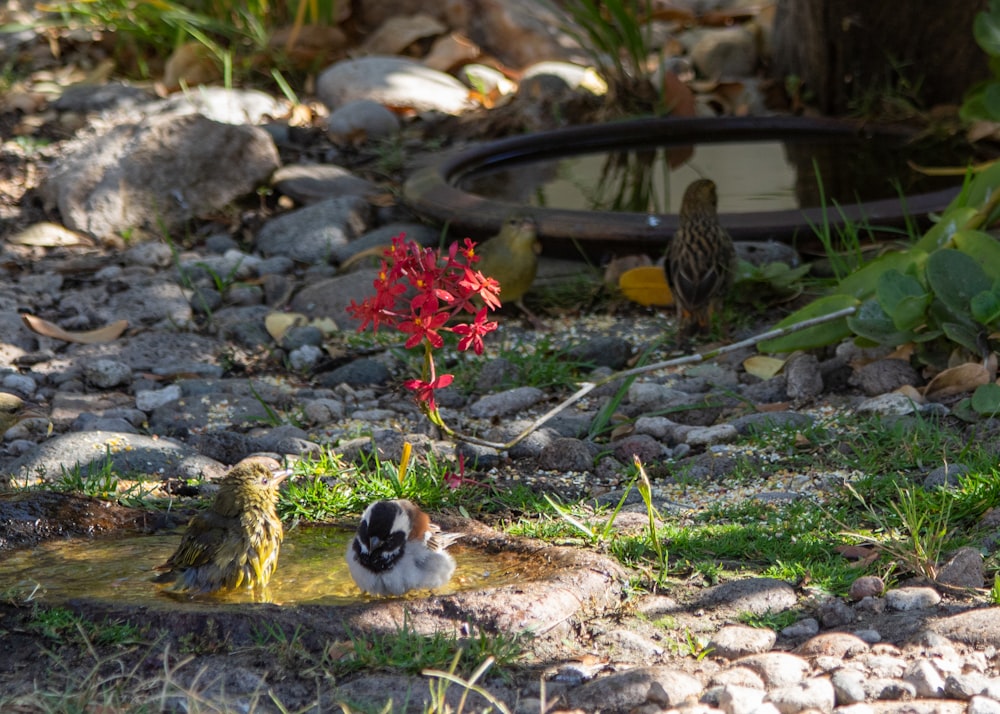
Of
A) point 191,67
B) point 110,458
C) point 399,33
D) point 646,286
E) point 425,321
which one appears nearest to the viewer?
point 425,321

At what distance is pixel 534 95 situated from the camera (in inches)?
381

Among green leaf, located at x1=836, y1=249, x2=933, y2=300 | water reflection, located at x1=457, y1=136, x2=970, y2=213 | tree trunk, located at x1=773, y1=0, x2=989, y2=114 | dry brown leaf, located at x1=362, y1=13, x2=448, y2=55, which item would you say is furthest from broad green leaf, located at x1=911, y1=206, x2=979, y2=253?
dry brown leaf, located at x1=362, y1=13, x2=448, y2=55

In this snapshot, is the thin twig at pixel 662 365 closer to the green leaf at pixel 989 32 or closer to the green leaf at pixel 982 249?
the green leaf at pixel 982 249

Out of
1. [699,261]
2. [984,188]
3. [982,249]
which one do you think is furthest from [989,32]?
[699,261]

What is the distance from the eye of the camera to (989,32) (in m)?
6.32

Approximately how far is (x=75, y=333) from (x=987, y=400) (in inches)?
177

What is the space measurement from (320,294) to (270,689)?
3.91 metres

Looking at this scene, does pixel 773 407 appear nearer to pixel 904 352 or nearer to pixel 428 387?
pixel 904 352

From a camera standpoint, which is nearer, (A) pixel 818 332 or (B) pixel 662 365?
(B) pixel 662 365

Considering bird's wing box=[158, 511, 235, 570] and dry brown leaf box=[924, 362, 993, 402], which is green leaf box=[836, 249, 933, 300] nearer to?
dry brown leaf box=[924, 362, 993, 402]

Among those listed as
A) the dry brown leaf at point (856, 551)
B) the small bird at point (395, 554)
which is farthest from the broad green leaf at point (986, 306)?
the small bird at point (395, 554)

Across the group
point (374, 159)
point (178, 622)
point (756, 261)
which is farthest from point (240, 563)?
point (374, 159)

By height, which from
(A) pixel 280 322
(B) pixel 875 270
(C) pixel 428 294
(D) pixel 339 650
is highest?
(C) pixel 428 294

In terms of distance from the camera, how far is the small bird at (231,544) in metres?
3.88
